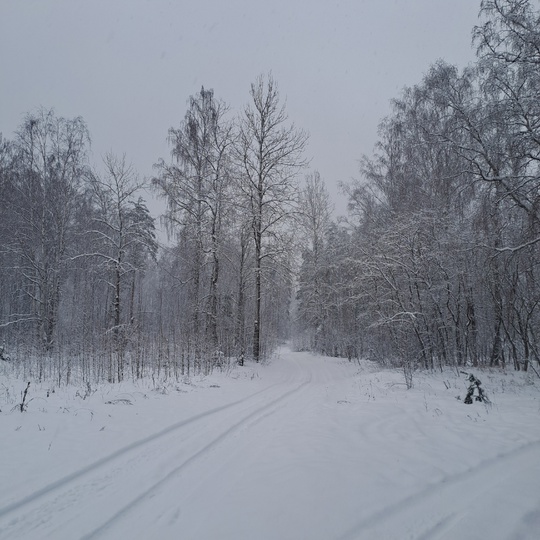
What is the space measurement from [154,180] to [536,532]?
58.5 ft

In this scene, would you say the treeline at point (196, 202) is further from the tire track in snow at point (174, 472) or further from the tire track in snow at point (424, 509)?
the tire track in snow at point (424, 509)

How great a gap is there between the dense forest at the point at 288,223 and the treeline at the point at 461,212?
0.25ft

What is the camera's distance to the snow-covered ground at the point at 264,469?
8.75 ft

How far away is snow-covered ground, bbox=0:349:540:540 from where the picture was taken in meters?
2.67

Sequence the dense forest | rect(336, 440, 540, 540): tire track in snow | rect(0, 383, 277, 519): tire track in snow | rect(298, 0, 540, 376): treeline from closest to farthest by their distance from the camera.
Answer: rect(336, 440, 540, 540): tire track in snow, rect(0, 383, 277, 519): tire track in snow, rect(298, 0, 540, 376): treeline, the dense forest

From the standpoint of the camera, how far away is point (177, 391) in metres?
7.78

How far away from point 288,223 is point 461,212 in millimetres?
7285

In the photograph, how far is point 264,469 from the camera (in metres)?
3.74

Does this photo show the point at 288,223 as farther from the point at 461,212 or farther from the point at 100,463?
the point at 100,463

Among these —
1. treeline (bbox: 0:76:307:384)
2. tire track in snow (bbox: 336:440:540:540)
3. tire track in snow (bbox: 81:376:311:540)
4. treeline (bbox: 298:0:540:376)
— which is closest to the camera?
tire track in snow (bbox: 336:440:540:540)

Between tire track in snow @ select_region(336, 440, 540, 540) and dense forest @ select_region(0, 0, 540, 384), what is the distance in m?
6.63

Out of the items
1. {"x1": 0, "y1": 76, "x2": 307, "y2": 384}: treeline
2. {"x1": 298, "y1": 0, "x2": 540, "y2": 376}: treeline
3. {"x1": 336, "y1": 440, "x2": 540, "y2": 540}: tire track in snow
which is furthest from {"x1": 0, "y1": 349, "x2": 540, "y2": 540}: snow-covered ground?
{"x1": 0, "y1": 76, "x2": 307, "y2": 384}: treeline

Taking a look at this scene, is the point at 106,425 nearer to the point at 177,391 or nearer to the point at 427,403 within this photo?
the point at 177,391

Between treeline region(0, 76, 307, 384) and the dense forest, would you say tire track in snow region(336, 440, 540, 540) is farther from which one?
treeline region(0, 76, 307, 384)
